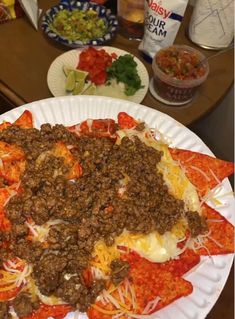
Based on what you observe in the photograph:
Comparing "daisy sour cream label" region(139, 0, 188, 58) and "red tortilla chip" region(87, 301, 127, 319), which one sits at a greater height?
"daisy sour cream label" region(139, 0, 188, 58)

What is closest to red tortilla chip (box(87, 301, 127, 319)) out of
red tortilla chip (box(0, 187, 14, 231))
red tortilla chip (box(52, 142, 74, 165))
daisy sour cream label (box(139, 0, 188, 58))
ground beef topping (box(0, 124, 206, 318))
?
ground beef topping (box(0, 124, 206, 318))

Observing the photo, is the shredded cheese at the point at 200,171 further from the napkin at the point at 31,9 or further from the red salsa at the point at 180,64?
the napkin at the point at 31,9

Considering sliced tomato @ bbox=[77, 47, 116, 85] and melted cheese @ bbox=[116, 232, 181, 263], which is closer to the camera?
melted cheese @ bbox=[116, 232, 181, 263]

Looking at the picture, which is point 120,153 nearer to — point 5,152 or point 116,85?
point 5,152

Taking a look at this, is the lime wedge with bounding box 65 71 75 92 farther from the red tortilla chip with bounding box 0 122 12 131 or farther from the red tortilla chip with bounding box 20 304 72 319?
the red tortilla chip with bounding box 20 304 72 319

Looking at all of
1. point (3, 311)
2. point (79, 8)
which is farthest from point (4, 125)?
point (79, 8)

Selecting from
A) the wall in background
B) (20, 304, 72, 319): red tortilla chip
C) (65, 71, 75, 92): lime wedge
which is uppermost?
(65, 71, 75, 92): lime wedge
